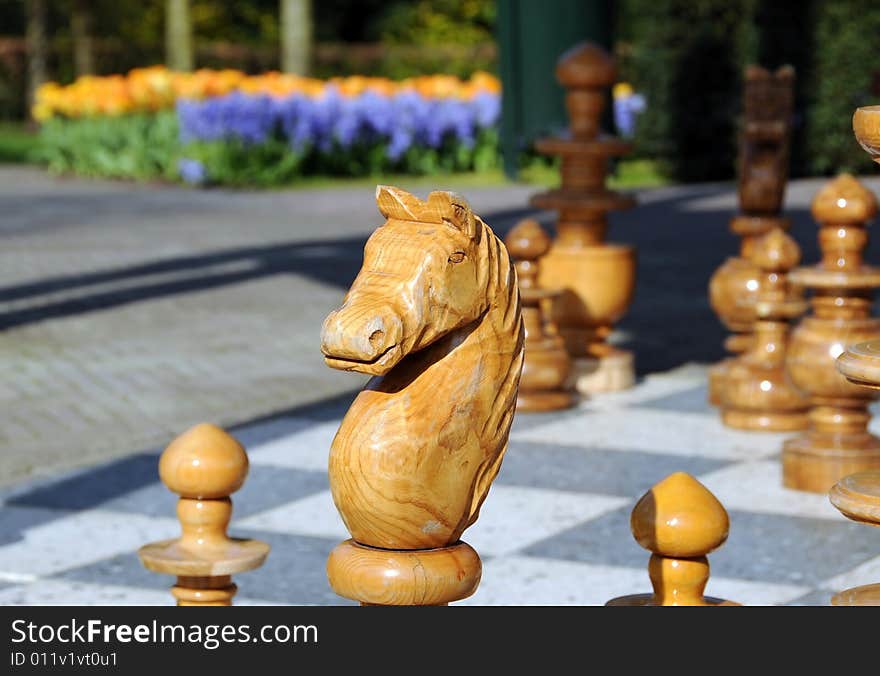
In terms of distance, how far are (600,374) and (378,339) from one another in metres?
4.26

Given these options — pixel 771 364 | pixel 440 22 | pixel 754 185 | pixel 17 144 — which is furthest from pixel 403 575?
pixel 440 22

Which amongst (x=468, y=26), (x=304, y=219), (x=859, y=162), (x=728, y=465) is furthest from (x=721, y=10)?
(x=468, y=26)

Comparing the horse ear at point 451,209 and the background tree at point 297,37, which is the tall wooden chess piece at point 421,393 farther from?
the background tree at point 297,37

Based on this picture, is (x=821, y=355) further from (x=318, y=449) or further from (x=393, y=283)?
(x=393, y=283)

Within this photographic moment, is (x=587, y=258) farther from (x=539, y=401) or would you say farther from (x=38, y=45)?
(x=38, y=45)

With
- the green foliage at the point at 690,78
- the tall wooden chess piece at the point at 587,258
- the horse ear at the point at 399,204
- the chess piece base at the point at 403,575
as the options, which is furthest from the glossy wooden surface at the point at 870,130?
the green foliage at the point at 690,78

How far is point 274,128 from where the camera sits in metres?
14.7

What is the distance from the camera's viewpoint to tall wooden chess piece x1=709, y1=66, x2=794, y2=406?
5.62 metres

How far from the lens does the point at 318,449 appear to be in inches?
206

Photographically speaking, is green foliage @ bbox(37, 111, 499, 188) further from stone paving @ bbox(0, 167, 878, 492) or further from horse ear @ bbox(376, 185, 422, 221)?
horse ear @ bbox(376, 185, 422, 221)

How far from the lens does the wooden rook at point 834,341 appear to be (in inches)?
176

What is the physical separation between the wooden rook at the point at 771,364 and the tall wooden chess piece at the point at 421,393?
3315 mm

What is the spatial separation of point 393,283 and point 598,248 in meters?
4.16

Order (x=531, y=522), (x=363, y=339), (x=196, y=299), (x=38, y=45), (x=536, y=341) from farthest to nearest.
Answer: (x=38, y=45)
(x=196, y=299)
(x=536, y=341)
(x=531, y=522)
(x=363, y=339)
